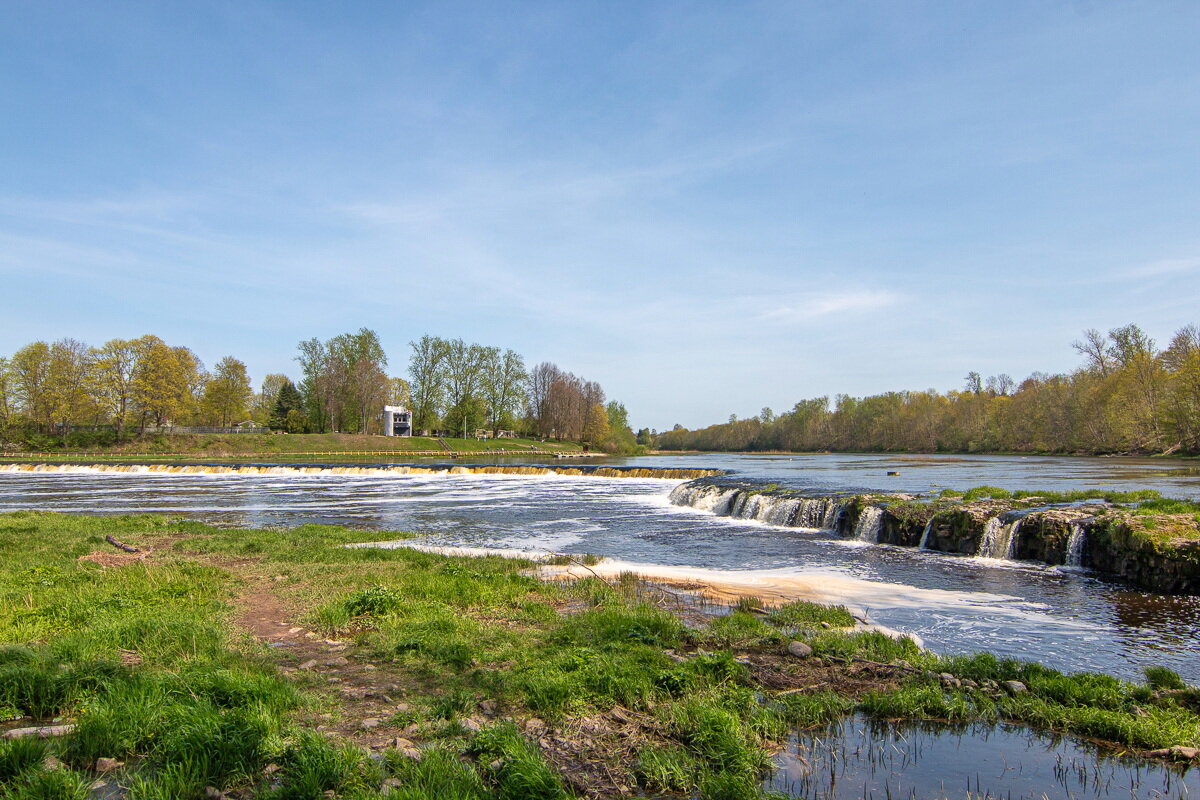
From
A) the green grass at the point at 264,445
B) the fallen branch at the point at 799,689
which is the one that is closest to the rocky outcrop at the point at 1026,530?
the fallen branch at the point at 799,689

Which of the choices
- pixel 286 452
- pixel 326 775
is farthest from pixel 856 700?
pixel 286 452

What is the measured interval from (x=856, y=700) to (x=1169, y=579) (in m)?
11.1

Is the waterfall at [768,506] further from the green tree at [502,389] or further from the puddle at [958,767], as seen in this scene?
the green tree at [502,389]

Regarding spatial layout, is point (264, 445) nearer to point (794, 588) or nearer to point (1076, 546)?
point (794, 588)

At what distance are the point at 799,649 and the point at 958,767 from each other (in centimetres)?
273

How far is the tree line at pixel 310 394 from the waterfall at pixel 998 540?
8769 centimetres

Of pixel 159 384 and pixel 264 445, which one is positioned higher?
pixel 159 384

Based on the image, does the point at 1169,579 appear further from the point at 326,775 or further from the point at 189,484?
the point at 189,484

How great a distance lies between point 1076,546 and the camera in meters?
15.9

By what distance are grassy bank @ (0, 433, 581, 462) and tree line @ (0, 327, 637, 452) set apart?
467cm

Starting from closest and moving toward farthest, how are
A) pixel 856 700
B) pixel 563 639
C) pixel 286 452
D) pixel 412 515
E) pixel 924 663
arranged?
1. pixel 856 700
2. pixel 924 663
3. pixel 563 639
4. pixel 412 515
5. pixel 286 452

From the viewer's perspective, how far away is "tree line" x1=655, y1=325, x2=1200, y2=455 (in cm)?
6075

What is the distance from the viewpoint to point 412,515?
2783 centimetres

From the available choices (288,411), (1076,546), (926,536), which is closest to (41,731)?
(1076,546)
